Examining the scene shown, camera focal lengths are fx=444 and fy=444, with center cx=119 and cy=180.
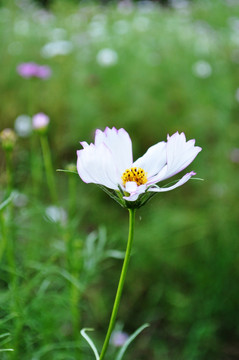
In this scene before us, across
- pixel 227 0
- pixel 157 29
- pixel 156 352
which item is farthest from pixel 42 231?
pixel 227 0

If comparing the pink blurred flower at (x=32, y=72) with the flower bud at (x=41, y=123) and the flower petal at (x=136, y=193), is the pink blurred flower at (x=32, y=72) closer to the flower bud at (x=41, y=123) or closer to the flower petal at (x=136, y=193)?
the flower bud at (x=41, y=123)

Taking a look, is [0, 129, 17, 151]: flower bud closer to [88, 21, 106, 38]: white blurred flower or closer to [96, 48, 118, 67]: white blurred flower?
[96, 48, 118, 67]: white blurred flower

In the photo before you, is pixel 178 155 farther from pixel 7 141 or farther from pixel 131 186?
pixel 7 141

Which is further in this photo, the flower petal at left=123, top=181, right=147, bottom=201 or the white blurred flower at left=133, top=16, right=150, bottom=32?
the white blurred flower at left=133, top=16, right=150, bottom=32

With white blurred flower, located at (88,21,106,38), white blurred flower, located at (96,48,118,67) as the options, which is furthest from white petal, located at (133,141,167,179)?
white blurred flower, located at (88,21,106,38)

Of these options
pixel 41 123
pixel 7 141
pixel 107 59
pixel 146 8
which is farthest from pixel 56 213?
pixel 146 8

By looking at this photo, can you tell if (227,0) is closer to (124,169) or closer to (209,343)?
(209,343)

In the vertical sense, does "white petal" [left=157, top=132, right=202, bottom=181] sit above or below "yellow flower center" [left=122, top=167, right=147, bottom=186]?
above
